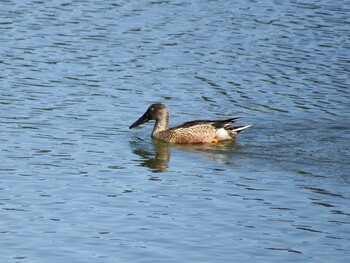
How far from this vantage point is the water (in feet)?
41.1

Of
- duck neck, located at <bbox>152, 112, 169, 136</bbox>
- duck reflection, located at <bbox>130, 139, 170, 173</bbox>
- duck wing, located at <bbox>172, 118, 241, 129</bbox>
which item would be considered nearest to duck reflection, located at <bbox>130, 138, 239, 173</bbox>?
duck reflection, located at <bbox>130, 139, 170, 173</bbox>

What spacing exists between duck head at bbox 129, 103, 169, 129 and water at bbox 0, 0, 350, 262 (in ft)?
0.89

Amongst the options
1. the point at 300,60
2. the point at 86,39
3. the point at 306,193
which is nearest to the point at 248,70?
the point at 300,60

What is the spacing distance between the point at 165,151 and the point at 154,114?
963mm

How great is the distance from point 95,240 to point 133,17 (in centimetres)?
1438

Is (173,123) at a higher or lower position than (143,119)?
lower

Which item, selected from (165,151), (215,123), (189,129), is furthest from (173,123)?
(215,123)

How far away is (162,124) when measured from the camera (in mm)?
18625

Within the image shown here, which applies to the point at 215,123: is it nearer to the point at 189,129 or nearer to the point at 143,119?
the point at 189,129

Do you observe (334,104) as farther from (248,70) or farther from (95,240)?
(95,240)

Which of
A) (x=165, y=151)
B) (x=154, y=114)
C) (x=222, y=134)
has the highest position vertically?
(x=154, y=114)

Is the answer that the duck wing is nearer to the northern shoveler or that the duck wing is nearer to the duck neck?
the northern shoveler

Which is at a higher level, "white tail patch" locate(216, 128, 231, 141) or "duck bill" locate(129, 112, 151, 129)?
"duck bill" locate(129, 112, 151, 129)

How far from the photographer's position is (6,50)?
2286cm
